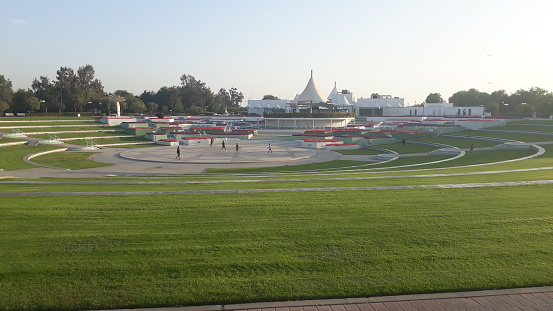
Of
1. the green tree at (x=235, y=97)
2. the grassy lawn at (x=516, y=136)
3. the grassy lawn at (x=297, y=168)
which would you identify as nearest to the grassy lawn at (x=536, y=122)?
the grassy lawn at (x=516, y=136)

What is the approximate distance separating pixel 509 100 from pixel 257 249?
107979 millimetres

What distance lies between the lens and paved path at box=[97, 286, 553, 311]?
5641 mm

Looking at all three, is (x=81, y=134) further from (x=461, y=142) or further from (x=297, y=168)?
(x=461, y=142)

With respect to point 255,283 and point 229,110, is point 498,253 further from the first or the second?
point 229,110

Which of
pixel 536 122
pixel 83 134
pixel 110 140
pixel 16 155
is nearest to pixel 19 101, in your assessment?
pixel 83 134

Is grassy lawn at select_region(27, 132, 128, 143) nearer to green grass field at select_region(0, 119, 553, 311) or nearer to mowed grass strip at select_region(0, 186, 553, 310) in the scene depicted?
green grass field at select_region(0, 119, 553, 311)

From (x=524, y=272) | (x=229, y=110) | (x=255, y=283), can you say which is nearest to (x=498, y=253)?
(x=524, y=272)

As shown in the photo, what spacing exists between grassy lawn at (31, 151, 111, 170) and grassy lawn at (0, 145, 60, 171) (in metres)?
1.45

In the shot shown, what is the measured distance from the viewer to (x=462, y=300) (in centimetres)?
589

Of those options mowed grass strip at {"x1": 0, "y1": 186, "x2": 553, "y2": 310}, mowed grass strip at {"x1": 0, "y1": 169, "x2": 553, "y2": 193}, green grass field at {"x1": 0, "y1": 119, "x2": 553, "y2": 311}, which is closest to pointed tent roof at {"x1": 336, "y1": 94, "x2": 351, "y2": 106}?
mowed grass strip at {"x1": 0, "y1": 169, "x2": 553, "y2": 193}

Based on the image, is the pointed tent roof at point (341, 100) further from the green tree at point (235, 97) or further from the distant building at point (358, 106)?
the green tree at point (235, 97)

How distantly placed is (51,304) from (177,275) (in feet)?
5.79

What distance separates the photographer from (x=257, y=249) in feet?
24.6

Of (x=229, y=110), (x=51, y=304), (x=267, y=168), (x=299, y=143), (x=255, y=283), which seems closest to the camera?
(x=51, y=304)
